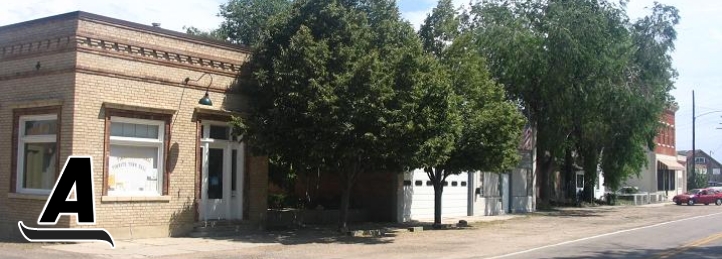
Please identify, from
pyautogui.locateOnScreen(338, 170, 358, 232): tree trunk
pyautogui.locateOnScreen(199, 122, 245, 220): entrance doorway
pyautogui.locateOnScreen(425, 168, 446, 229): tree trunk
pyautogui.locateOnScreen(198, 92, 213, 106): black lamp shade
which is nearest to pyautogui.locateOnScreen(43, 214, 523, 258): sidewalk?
pyautogui.locateOnScreen(199, 122, 245, 220): entrance doorway

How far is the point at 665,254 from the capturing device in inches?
632

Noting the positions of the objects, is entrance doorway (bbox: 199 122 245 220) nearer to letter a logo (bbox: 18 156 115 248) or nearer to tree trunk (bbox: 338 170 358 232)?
tree trunk (bbox: 338 170 358 232)

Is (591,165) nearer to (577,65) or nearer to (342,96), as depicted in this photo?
(577,65)

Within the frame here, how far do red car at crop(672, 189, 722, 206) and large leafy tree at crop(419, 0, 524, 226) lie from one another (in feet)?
109

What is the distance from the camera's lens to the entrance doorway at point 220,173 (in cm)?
1962

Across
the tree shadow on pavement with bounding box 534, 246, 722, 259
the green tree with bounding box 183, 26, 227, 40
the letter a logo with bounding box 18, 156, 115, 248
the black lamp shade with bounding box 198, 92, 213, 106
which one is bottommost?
the tree shadow on pavement with bounding box 534, 246, 722, 259

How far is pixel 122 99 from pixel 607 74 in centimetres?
2325

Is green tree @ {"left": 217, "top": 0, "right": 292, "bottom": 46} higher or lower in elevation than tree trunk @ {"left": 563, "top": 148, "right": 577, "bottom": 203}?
higher

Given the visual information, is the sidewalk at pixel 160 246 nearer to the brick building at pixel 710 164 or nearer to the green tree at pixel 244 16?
the green tree at pixel 244 16

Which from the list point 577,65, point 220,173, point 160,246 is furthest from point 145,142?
point 577,65

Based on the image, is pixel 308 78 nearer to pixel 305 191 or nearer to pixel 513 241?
pixel 513 241

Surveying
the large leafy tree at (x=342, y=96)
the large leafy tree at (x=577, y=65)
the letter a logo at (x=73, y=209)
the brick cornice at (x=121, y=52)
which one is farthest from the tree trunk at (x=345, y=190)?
the large leafy tree at (x=577, y=65)

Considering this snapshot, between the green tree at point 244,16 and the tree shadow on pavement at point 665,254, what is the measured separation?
106 feet

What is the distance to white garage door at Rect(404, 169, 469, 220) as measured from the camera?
27.2 metres
